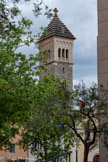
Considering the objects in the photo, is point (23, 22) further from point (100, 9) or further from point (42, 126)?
point (42, 126)

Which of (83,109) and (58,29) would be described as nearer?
(83,109)

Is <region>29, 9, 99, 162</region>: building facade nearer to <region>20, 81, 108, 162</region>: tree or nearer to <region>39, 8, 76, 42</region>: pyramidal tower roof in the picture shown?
<region>39, 8, 76, 42</region>: pyramidal tower roof

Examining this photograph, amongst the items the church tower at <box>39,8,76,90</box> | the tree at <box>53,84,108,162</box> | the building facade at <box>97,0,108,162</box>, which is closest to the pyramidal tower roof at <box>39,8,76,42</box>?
the church tower at <box>39,8,76,90</box>

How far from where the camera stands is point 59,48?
103125 millimetres

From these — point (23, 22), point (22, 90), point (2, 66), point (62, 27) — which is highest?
point (62, 27)

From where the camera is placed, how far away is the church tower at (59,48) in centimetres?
9869

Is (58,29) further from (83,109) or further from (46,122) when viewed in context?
(83,109)

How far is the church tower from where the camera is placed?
98688 millimetres

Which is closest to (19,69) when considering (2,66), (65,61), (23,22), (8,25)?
(2,66)

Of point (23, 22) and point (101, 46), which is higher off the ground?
point (23, 22)

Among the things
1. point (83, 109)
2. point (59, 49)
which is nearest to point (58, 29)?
point (59, 49)

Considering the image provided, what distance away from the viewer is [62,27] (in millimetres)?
101500

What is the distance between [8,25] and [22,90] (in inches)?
614

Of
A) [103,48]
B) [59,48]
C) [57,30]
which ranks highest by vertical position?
[57,30]
